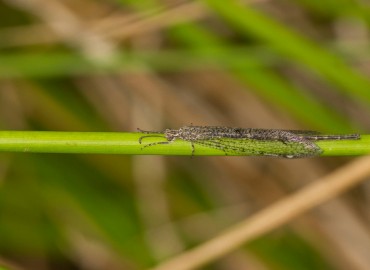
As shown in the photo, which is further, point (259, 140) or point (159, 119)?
point (159, 119)

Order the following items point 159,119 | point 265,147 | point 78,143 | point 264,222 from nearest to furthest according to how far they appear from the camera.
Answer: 1. point 78,143
2. point 265,147
3. point 264,222
4. point 159,119

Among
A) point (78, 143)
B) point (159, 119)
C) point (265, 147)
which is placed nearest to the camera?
point (78, 143)

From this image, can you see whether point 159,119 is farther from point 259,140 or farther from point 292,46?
point 259,140

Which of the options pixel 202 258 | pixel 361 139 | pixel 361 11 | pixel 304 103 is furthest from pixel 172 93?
pixel 361 139

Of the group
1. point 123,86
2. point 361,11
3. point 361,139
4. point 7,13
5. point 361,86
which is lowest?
point 361,139

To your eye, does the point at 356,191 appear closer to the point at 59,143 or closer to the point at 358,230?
the point at 358,230

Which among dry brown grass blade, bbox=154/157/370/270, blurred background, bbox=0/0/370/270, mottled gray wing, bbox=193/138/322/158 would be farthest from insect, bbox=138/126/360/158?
blurred background, bbox=0/0/370/270

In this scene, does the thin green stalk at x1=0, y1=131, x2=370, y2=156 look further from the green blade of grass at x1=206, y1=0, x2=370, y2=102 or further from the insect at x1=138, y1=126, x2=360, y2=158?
the green blade of grass at x1=206, y1=0, x2=370, y2=102

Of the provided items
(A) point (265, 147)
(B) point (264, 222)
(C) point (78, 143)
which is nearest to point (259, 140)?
(A) point (265, 147)
